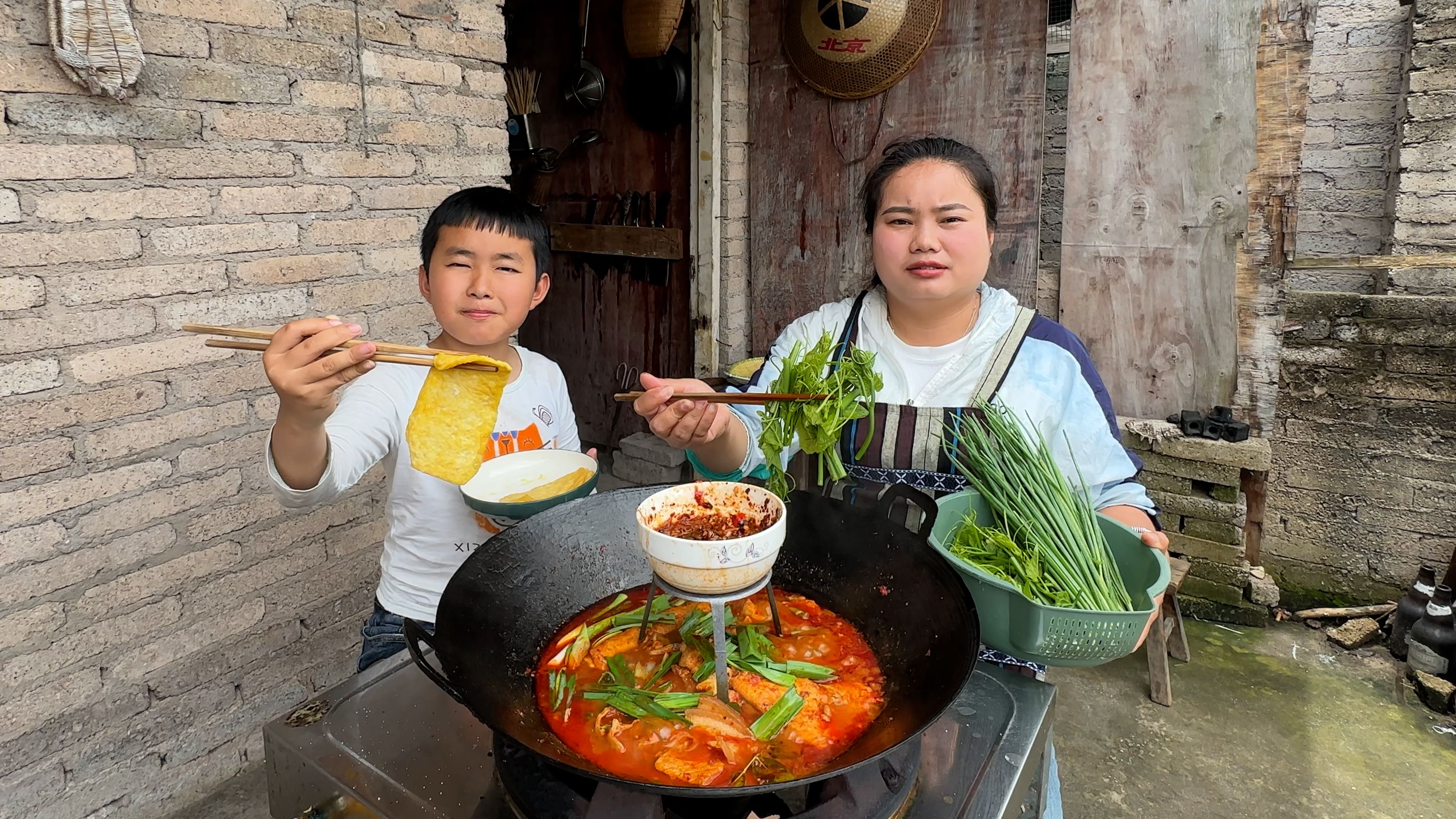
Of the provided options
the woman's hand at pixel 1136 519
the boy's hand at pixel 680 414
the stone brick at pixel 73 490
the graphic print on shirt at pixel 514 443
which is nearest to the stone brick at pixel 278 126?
the stone brick at pixel 73 490

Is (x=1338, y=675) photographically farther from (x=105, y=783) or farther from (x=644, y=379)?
(x=105, y=783)

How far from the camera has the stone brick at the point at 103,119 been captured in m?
2.58

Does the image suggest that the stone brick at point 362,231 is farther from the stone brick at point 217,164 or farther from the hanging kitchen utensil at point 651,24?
the hanging kitchen utensil at point 651,24

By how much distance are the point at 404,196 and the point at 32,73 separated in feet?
4.36

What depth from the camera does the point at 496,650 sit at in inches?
67.9

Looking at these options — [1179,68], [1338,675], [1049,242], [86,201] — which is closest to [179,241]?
[86,201]

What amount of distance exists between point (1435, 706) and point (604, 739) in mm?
4596

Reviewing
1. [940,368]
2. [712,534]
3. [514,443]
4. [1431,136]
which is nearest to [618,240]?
[514,443]

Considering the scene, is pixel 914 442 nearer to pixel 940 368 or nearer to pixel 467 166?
pixel 940 368

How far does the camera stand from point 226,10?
2.99m

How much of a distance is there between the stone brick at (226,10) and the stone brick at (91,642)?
220 cm

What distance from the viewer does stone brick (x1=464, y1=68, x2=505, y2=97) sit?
3.81 meters

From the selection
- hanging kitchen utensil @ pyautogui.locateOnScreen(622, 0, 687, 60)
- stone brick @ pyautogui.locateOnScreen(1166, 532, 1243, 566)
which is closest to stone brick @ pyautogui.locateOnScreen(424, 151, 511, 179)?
hanging kitchen utensil @ pyautogui.locateOnScreen(622, 0, 687, 60)

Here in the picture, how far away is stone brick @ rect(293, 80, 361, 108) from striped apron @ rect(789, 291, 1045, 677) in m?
2.59
